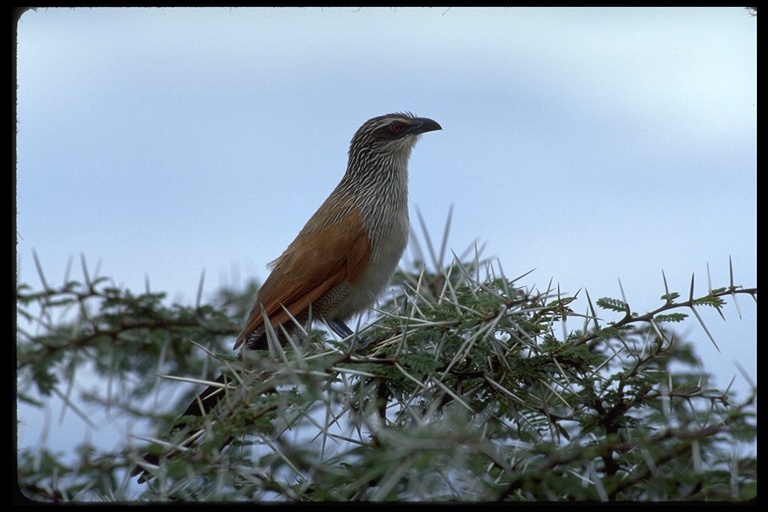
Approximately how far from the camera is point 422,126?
4.88 m

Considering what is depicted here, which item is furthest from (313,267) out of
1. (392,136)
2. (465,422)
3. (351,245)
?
(465,422)

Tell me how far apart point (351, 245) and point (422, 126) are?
1118 millimetres

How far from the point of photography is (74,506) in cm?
196

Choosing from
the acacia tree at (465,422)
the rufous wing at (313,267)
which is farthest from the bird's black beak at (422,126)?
the acacia tree at (465,422)

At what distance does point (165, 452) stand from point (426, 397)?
0.86m

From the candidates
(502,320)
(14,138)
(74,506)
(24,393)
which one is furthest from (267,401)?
(24,393)

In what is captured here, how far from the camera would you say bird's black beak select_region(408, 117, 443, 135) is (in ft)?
16.0

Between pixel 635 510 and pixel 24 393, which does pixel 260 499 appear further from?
pixel 24 393

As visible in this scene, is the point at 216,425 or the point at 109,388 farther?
the point at 109,388

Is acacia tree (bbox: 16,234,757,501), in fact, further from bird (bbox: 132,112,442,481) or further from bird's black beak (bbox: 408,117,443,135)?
bird's black beak (bbox: 408,117,443,135)

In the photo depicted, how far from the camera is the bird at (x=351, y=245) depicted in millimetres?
3926

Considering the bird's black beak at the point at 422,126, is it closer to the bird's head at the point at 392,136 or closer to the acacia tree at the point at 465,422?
the bird's head at the point at 392,136

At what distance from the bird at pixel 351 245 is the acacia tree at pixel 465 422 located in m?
0.84

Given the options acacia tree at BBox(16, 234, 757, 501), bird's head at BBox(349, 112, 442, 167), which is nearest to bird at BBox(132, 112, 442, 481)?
bird's head at BBox(349, 112, 442, 167)
